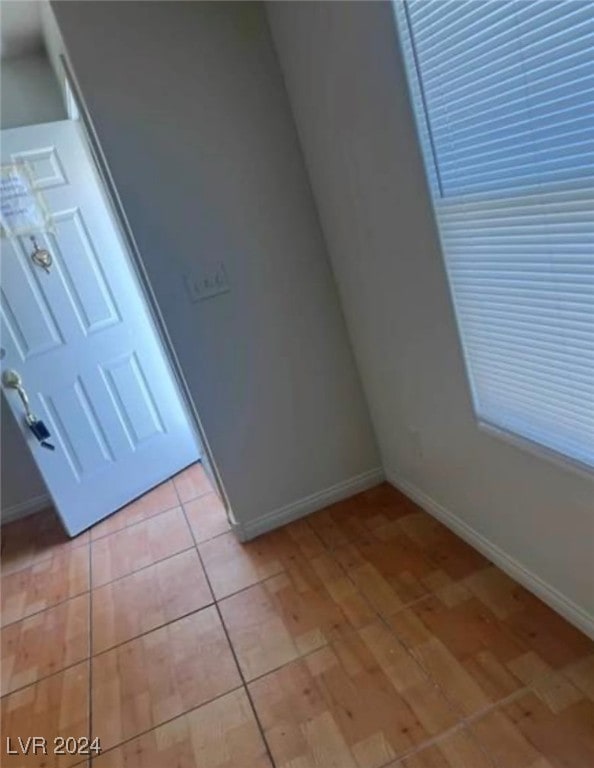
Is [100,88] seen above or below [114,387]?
above

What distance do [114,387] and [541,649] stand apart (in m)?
2.35

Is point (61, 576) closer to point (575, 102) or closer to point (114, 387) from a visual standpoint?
point (114, 387)

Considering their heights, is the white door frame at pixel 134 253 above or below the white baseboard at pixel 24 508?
above

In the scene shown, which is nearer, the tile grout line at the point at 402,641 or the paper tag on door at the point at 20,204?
the tile grout line at the point at 402,641

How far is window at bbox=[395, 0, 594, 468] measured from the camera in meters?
1.08

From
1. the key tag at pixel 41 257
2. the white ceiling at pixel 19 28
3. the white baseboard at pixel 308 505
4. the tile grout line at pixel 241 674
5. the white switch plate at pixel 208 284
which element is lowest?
the tile grout line at pixel 241 674

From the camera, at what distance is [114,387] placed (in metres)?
3.06

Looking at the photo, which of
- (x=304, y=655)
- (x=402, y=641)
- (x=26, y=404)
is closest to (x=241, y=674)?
(x=304, y=655)

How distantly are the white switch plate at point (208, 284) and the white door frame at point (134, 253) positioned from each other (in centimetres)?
14

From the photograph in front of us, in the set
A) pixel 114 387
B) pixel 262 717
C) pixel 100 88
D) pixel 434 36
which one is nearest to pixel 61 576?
pixel 114 387

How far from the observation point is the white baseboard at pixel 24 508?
3332 millimetres

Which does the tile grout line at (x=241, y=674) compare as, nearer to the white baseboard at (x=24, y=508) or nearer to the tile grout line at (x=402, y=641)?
the tile grout line at (x=402, y=641)

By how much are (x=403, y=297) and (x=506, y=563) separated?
0.91 m

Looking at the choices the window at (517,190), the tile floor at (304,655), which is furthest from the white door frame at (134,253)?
the window at (517,190)
